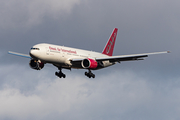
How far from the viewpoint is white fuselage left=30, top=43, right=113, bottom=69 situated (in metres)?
70.5

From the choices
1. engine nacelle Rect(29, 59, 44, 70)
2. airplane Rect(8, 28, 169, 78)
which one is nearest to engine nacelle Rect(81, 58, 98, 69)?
airplane Rect(8, 28, 169, 78)

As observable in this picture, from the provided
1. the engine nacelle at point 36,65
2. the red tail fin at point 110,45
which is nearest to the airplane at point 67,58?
the engine nacelle at point 36,65

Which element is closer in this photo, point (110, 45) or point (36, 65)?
point (36, 65)

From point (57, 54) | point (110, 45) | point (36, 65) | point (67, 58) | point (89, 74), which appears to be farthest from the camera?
point (110, 45)

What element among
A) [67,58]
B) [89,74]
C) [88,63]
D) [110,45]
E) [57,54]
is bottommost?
[89,74]

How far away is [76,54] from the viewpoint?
7694 cm

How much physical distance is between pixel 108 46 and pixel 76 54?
16.9 meters

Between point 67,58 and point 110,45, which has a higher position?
point 110,45

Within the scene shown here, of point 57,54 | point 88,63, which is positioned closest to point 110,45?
point 88,63

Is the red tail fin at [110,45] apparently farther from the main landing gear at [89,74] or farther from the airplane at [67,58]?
the main landing gear at [89,74]

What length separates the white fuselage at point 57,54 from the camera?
70.5 m

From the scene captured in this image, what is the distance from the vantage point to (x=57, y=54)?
72500mm

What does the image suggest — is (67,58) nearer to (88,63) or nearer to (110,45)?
(88,63)

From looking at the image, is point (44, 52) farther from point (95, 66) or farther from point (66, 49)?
point (95, 66)
